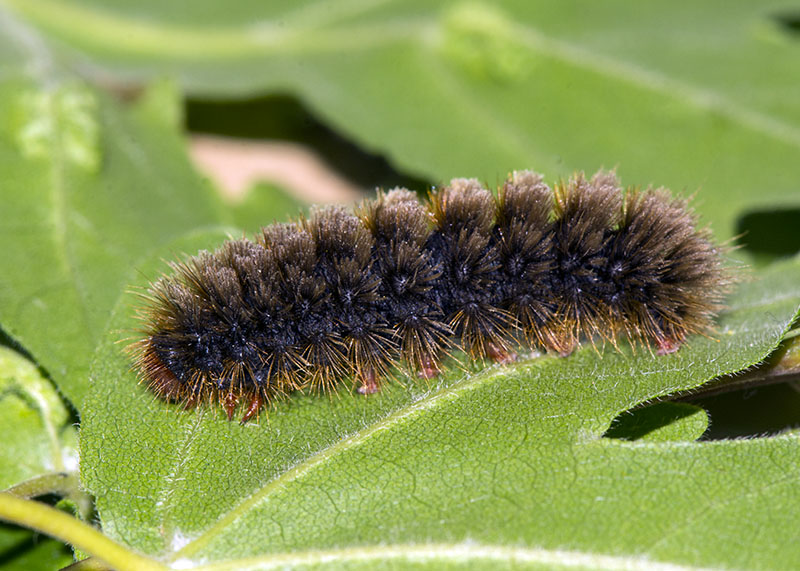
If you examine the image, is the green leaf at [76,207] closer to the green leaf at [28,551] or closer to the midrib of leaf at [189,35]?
the green leaf at [28,551]

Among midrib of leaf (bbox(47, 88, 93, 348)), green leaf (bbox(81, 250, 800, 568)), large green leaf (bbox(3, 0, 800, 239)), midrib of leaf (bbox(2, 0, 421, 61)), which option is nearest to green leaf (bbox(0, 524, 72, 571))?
green leaf (bbox(81, 250, 800, 568))

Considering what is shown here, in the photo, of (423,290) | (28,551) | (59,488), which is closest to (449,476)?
(423,290)

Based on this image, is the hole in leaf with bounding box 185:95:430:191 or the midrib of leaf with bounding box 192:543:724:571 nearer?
the midrib of leaf with bounding box 192:543:724:571

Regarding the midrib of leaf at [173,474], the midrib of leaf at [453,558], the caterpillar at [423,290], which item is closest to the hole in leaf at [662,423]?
the caterpillar at [423,290]

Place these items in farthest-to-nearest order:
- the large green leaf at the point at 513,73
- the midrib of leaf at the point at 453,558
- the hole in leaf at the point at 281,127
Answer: the hole in leaf at the point at 281,127
the large green leaf at the point at 513,73
the midrib of leaf at the point at 453,558

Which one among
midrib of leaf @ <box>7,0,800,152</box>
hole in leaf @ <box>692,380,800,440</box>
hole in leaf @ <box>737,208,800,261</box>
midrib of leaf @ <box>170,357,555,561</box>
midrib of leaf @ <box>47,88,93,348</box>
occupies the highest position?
midrib of leaf @ <box>7,0,800,152</box>

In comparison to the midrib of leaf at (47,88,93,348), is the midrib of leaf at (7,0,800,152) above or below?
above

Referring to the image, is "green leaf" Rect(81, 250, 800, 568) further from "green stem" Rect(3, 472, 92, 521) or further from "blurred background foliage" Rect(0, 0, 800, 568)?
"blurred background foliage" Rect(0, 0, 800, 568)
